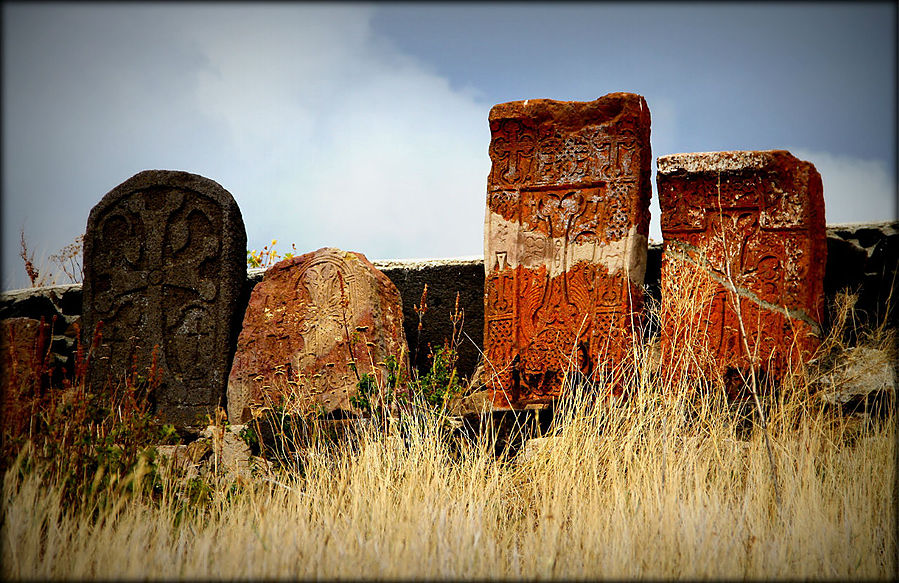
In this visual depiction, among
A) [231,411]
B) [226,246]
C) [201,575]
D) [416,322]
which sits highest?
[226,246]

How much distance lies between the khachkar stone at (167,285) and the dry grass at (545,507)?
1.39m

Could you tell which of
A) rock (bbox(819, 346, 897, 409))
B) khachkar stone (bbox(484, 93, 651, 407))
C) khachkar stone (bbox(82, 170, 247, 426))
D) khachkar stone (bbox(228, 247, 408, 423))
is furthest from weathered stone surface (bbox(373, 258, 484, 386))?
rock (bbox(819, 346, 897, 409))

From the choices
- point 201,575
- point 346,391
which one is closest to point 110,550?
point 201,575

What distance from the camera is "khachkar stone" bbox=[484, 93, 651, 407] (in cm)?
448

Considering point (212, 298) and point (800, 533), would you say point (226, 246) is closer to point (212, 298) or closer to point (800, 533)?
point (212, 298)

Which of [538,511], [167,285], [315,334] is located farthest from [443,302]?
[538,511]

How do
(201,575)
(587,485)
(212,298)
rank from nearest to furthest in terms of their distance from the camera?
1. (201,575)
2. (587,485)
3. (212,298)

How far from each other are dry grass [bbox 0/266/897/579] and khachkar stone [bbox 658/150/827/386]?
0.29m

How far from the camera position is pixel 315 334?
15.3 feet

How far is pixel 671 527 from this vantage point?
2822 millimetres

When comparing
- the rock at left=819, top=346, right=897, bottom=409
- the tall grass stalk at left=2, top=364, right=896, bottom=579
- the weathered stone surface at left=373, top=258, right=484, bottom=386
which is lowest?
the tall grass stalk at left=2, top=364, right=896, bottom=579

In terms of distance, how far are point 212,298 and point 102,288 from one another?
86 cm

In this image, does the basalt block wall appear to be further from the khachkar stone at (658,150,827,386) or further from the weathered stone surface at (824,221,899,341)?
the khachkar stone at (658,150,827,386)

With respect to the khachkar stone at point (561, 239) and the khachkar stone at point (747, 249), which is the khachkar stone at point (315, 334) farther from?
the khachkar stone at point (747, 249)
